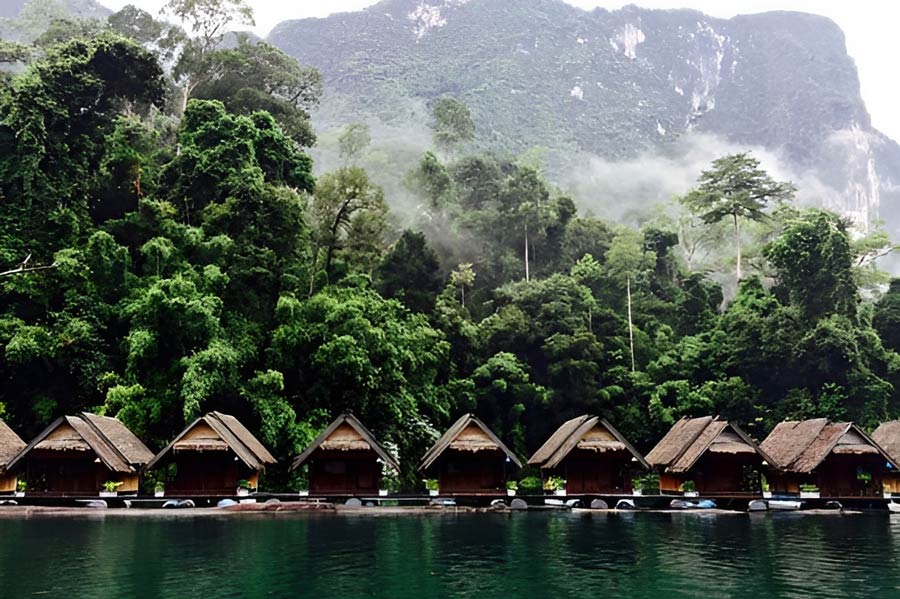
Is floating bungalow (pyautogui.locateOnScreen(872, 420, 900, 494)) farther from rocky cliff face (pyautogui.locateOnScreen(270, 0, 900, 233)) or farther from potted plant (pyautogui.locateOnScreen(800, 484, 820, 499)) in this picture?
rocky cliff face (pyautogui.locateOnScreen(270, 0, 900, 233))

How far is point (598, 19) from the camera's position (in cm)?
13588

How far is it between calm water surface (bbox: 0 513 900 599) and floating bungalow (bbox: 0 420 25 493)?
14.6 feet

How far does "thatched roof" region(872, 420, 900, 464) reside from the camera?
1231 inches

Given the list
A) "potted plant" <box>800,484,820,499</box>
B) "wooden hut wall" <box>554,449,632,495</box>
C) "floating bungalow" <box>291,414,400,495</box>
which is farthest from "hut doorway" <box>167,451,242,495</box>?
"potted plant" <box>800,484,820,499</box>

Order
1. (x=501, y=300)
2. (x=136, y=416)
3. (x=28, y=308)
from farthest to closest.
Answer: (x=501, y=300) → (x=28, y=308) → (x=136, y=416)

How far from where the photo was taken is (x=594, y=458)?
104ft

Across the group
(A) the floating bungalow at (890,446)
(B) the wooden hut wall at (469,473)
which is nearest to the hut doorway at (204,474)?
(B) the wooden hut wall at (469,473)

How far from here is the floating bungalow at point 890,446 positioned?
3120cm

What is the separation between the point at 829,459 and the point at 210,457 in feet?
72.7

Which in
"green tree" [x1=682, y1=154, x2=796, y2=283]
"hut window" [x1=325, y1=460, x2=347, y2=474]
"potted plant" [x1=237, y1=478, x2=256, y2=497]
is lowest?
"potted plant" [x1=237, y1=478, x2=256, y2=497]

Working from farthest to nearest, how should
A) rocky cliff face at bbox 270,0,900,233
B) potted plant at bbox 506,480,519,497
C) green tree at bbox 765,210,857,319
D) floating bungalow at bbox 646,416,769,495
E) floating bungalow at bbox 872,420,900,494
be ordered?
rocky cliff face at bbox 270,0,900,233 < green tree at bbox 765,210,857,319 < potted plant at bbox 506,480,519,497 < floating bungalow at bbox 872,420,900,494 < floating bungalow at bbox 646,416,769,495

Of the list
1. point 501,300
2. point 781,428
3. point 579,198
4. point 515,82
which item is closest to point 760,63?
point 515,82

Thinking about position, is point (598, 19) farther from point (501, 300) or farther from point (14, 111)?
point (14, 111)

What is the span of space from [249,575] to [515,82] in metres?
107
